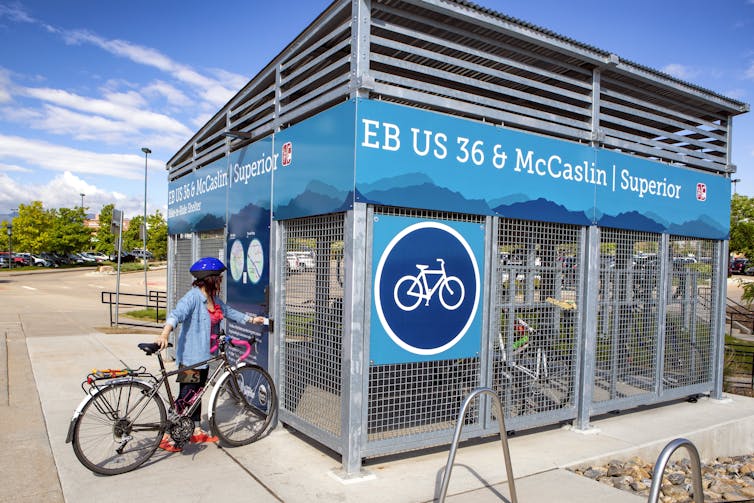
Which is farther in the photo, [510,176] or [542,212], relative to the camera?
[542,212]

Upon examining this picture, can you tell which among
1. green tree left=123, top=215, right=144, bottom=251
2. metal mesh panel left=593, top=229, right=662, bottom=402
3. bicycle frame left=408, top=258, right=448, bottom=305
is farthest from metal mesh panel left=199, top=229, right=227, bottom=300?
green tree left=123, top=215, right=144, bottom=251

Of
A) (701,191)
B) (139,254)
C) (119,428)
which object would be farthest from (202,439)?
(139,254)

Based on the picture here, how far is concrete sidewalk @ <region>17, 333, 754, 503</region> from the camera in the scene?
13.8 feet

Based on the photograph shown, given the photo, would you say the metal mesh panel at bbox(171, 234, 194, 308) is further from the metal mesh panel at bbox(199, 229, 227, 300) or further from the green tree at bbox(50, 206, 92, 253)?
the green tree at bbox(50, 206, 92, 253)

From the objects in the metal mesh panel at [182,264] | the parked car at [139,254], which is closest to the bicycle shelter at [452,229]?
the metal mesh panel at [182,264]

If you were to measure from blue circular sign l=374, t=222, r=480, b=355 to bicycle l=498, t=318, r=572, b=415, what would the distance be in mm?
680

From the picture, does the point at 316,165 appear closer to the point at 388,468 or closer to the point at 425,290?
the point at 425,290

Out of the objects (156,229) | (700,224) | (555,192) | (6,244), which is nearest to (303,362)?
(555,192)

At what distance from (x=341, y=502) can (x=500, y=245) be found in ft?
9.29

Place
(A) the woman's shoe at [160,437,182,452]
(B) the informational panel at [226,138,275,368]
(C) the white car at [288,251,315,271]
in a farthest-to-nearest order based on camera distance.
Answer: (B) the informational panel at [226,138,275,368] < (C) the white car at [288,251,315,271] < (A) the woman's shoe at [160,437,182,452]

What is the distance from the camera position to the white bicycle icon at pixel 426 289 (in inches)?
189

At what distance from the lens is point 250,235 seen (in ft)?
20.9

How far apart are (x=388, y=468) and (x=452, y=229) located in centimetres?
217

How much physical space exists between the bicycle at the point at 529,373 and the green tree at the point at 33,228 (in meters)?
59.0
